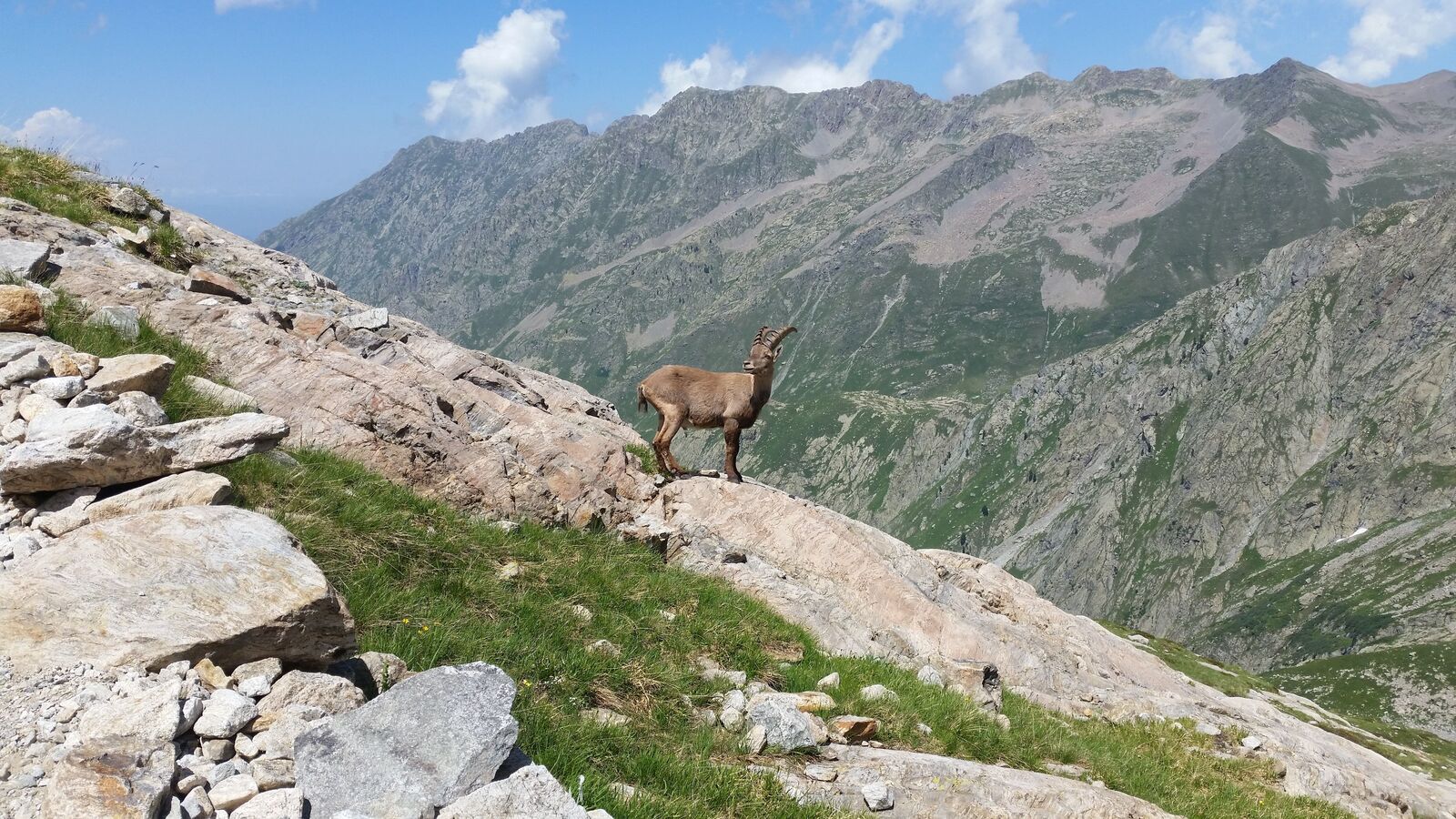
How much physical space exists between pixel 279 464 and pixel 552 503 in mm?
5585

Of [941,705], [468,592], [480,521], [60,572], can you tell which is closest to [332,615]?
[60,572]

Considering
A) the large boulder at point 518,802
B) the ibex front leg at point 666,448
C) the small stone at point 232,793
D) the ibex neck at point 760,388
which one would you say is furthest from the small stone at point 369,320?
the large boulder at point 518,802

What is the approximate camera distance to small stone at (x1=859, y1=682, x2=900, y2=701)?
34.4 ft

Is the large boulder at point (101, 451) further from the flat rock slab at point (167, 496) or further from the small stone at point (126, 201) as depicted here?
the small stone at point (126, 201)

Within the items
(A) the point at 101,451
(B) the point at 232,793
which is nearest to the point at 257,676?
(B) the point at 232,793

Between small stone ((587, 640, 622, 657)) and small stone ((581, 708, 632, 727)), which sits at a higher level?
small stone ((587, 640, 622, 657))

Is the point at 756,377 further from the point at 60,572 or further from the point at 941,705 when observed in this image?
the point at 60,572

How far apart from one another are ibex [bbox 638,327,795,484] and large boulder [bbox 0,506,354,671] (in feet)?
48.1

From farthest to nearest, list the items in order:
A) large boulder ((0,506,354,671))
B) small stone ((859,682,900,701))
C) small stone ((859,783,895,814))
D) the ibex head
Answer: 1. the ibex head
2. small stone ((859,682,900,701))
3. small stone ((859,783,895,814))
4. large boulder ((0,506,354,671))

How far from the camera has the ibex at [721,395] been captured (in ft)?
69.9

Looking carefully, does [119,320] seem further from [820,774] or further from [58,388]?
[820,774]

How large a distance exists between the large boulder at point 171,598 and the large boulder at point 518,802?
2090 mm

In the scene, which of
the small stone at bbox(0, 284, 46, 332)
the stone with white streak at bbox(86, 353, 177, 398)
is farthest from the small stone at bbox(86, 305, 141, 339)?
the stone with white streak at bbox(86, 353, 177, 398)

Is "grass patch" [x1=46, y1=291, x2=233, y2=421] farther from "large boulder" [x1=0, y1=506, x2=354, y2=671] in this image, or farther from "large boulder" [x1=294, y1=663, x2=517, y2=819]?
"large boulder" [x1=294, y1=663, x2=517, y2=819]
